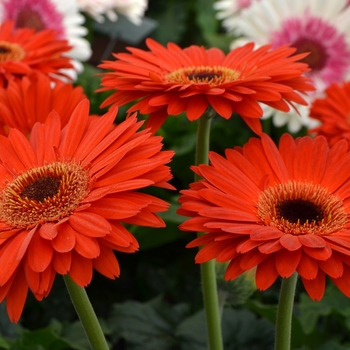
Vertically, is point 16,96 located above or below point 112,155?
above

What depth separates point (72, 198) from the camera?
0.54 metres

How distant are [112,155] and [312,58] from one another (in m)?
0.74

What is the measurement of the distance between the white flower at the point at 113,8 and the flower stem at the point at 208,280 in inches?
34.2

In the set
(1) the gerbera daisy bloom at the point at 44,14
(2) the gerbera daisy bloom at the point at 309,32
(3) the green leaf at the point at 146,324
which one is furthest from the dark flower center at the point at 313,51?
(3) the green leaf at the point at 146,324

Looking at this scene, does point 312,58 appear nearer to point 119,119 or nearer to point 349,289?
point 119,119

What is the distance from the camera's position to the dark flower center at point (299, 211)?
0.55 m

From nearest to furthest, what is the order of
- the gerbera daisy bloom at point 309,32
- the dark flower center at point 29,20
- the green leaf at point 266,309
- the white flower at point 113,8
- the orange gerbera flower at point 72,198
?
the orange gerbera flower at point 72,198
the green leaf at point 266,309
the gerbera daisy bloom at point 309,32
the dark flower center at point 29,20
the white flower at point 113,8

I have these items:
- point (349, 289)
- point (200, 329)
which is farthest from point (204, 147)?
point (200, 329)

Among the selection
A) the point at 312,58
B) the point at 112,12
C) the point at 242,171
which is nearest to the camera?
the point at 242,171

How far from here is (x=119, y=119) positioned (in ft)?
4.30

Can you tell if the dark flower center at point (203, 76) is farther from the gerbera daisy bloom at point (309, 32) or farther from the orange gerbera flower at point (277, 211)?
the gerbera daisy bloom at point (309, 32)

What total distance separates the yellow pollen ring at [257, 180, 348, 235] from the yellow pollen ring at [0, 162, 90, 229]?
0.55 feet

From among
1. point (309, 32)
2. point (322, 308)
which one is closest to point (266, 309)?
point (322, 308)

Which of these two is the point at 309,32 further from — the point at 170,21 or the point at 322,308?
the point at 170,21
